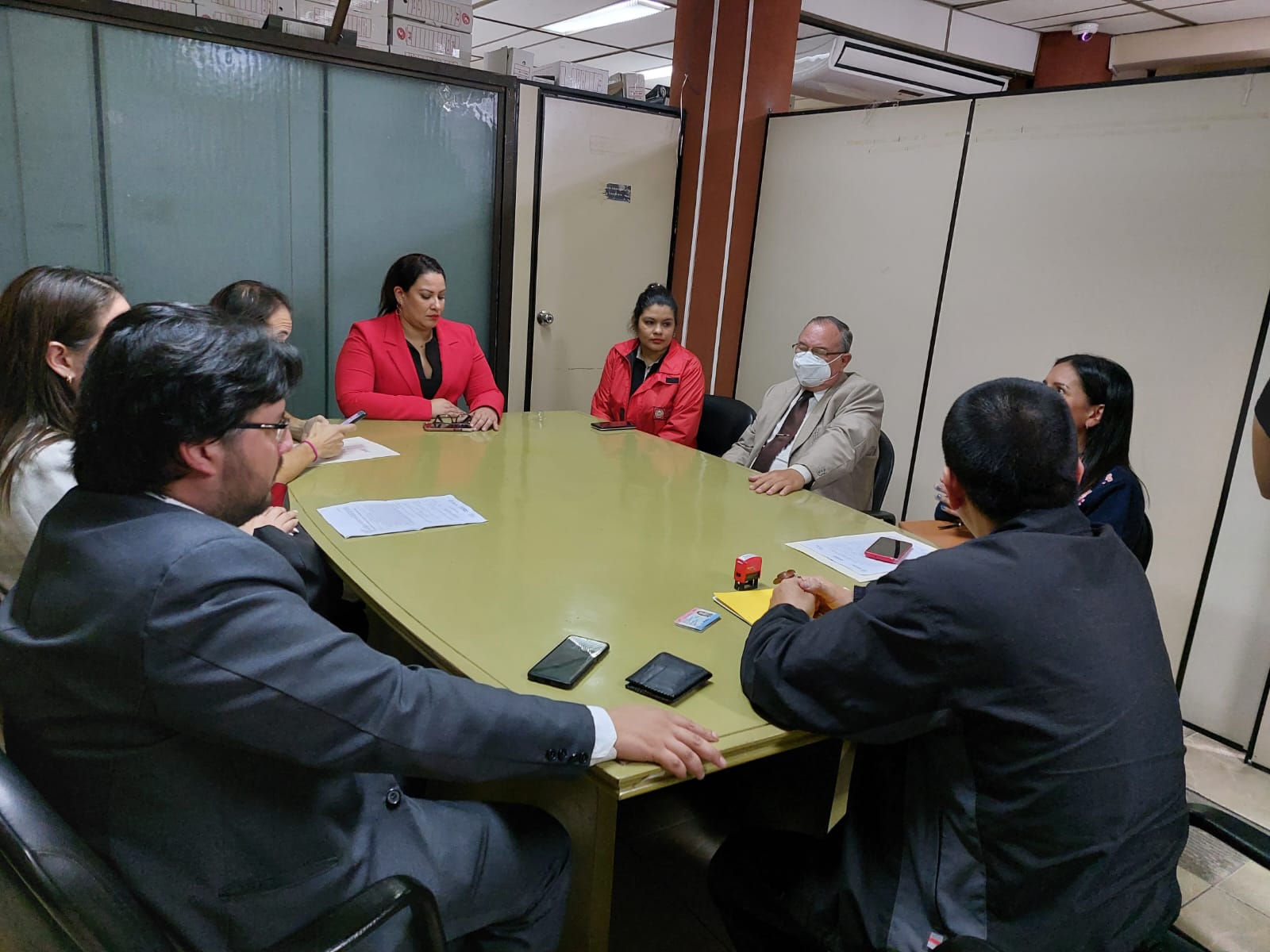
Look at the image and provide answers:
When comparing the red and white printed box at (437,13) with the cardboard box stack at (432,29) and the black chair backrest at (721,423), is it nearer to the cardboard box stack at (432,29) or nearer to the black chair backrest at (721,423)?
the cardboard box stack at (432,29)

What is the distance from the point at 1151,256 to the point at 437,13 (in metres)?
3.02

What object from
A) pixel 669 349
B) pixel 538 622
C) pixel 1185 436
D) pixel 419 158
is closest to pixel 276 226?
pixel 419 158

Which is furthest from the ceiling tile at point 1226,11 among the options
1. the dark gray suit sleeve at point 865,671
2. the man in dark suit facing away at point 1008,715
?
the dark gray suit sleeve at point 865,671

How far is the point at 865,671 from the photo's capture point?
115cm

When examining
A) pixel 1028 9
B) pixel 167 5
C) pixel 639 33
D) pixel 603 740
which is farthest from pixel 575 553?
pixel 639 33

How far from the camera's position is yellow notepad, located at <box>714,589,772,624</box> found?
1624 mm

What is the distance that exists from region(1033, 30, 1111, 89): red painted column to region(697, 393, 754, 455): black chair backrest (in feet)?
13.6

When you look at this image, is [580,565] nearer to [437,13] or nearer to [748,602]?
[748,602]

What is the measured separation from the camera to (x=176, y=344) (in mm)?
958

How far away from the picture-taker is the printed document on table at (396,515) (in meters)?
1.97

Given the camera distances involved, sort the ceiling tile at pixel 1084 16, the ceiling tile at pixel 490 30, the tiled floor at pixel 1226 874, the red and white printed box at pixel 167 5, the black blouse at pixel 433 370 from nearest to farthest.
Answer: the tiled floor at pixel 1226 874 < the red and white printed box at pixel 167 5 < the black blouse at pixel 433 370 < the ceiling tile at pixel 1084 16 < the ceiling tile at pixel 490 30

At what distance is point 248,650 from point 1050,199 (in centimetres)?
321

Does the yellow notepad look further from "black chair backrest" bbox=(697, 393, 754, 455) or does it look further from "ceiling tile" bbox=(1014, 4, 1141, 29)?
"ceiling tile" bbox=(1014, 4, 1141, 29)

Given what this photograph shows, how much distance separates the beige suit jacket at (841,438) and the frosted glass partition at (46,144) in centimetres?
267
